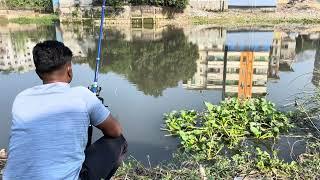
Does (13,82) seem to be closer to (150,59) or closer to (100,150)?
(150,59)

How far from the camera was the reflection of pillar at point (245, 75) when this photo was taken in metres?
7.36

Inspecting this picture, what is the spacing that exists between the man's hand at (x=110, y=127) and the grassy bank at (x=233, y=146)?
4.33 feet

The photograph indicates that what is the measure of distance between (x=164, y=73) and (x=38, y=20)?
1655 cm

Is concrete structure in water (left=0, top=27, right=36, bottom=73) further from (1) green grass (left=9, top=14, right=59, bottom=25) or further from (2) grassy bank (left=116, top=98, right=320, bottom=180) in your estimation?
(2) grassy bank (left=116, top=98, right=320, bottom=180)

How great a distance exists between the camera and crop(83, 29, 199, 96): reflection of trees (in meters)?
8.79

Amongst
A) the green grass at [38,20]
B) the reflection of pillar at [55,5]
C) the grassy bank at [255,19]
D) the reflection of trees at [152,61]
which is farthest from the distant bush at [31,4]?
the reflection of trees at [152,61]

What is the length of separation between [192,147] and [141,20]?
59.0 ft

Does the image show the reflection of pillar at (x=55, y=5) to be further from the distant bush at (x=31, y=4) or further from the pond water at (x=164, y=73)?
the pond water at (x=164, y=73)

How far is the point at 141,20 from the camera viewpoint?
2211 cm

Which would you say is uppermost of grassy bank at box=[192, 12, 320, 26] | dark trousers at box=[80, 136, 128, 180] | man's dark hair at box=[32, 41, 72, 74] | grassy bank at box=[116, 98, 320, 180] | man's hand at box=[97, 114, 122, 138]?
grassy bank at box=[192, 12, 320, 26]

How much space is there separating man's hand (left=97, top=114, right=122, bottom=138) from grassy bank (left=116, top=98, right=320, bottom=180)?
1.32 meters

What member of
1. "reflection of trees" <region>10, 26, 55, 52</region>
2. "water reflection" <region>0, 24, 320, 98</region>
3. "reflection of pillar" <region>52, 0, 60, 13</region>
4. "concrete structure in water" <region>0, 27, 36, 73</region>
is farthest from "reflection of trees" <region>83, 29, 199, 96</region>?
"reflection of pillar" <region>52, 0, 60, 13</region>

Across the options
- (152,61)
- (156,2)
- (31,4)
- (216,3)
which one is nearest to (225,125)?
(152,61)

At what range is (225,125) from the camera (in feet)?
17.2
